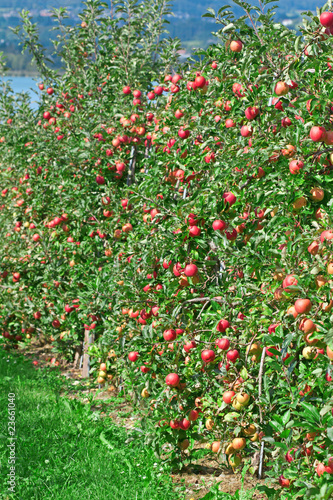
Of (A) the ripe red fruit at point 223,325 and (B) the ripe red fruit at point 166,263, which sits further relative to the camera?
(B) the ripe red fruit at point 166,263

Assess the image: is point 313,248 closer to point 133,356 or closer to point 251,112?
point 251,112

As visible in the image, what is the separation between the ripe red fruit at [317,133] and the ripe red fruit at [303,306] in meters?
0.76

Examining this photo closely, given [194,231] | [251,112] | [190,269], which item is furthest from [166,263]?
[251,112]

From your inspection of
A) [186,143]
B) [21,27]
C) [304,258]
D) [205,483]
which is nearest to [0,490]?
[205,483]

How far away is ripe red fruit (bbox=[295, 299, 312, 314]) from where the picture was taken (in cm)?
208

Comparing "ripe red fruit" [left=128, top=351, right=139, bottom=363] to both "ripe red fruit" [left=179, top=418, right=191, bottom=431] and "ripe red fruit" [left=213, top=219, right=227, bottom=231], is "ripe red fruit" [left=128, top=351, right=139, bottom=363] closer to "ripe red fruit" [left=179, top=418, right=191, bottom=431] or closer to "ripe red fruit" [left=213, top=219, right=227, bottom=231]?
"ripe red fruit" [left=179, top=418, right=191, bottom=431]

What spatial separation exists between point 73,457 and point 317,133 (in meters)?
2.61

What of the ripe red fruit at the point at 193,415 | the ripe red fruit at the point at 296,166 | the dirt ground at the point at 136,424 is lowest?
the dirt ground at the point at 136,424

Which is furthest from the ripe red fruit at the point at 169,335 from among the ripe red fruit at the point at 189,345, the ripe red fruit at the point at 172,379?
the ripe red fruit at the point at 172,379

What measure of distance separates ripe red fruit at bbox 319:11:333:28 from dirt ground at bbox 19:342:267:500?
8.55ft

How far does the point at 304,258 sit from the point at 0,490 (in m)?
2.22

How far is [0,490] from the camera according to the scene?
2.91m

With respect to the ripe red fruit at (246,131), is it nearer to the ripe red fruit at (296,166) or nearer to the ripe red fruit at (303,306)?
the ripe red fruit at (296,166)

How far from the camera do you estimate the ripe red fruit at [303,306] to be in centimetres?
208
